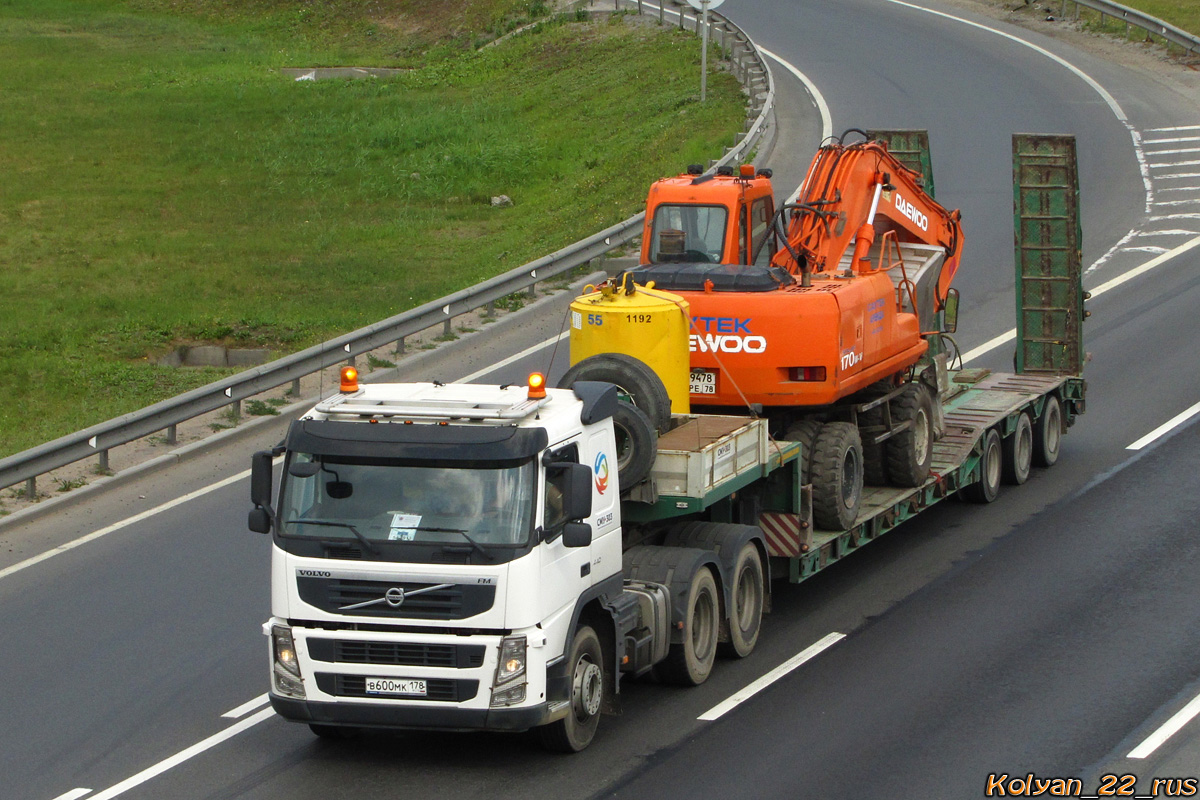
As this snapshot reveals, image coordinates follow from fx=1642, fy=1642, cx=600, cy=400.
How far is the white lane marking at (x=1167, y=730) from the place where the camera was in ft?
36.6

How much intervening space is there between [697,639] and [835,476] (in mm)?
2401

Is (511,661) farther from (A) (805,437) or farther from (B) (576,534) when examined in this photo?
(A) (805,437)

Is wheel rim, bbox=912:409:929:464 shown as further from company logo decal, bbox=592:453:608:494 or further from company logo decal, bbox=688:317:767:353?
company logo decal, bbox=592:453:608:494

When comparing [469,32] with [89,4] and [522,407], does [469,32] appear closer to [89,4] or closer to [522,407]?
[89,4]

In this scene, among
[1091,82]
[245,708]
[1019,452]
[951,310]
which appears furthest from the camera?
[1091,82]

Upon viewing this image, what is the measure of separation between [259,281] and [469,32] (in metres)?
29.9

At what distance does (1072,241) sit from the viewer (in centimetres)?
1931

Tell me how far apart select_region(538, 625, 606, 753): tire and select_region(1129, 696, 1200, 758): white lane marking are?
3646mm

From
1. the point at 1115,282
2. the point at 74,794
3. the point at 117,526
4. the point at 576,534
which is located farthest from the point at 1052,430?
the point at 74,794

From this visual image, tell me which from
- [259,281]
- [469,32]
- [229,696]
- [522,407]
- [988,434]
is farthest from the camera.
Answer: [469,32]

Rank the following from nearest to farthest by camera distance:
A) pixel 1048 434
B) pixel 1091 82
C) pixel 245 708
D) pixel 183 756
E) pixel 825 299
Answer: pixel 183 756
pixel 245 708
pixel 825 299
pixel 1048 434
pixel 1091 82

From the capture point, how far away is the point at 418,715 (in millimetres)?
10617

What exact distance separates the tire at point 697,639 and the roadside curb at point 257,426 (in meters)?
7.49

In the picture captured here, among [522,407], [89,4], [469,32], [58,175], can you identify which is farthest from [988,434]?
[89,4]
